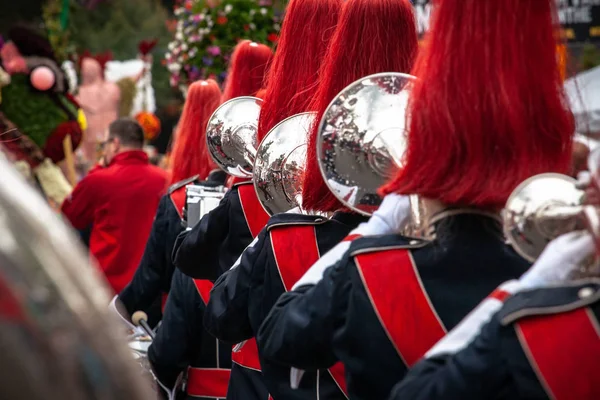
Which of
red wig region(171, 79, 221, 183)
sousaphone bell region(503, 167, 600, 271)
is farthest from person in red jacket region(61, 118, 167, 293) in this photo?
sousaphone bell region(503, 167, 600, 271)

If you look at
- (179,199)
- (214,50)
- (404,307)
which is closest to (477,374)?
(404,307)

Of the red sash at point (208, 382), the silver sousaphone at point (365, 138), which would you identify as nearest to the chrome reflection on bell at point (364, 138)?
the silver sousaphone at point (365, 138)

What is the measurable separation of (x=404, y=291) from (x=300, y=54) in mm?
1442

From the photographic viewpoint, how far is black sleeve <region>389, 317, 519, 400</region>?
5.03 feet

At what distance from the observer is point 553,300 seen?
151cm

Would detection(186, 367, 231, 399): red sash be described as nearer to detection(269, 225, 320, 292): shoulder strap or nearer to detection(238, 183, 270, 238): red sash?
detection(238, 183, 270, 238): red sash

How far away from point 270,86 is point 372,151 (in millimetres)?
1092

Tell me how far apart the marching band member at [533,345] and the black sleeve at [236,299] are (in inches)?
40.4

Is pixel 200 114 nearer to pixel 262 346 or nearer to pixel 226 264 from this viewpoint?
pixel 226 264

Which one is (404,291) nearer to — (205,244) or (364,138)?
(364,138)

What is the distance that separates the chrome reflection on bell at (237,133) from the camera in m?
3.63

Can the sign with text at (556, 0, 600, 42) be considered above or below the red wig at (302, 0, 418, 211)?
A: below

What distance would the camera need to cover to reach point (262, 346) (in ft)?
7.11

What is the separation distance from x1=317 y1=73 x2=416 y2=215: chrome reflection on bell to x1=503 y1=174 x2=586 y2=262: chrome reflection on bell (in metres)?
0.49
